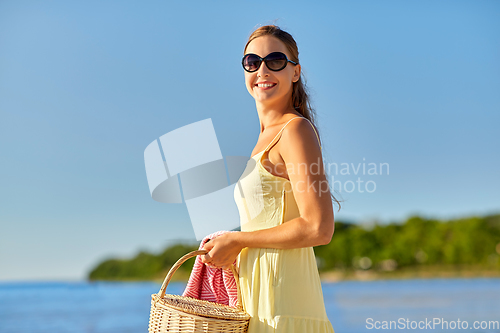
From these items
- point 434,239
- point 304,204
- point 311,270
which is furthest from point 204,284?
point 434,239

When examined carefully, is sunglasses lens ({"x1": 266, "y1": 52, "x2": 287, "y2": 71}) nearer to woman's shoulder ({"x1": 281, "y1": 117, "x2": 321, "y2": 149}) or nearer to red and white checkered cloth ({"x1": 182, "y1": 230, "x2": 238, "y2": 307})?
woman's shoulder ({"x1": 281, "y1": 117, "x2": 321, "y2": 149})

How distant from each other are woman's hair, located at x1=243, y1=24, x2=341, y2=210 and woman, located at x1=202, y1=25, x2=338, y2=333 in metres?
0.20

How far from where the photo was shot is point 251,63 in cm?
187

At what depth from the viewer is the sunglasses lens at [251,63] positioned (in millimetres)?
1854

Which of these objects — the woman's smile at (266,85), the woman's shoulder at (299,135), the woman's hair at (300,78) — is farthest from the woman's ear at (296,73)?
the woman's shoulder at (299,135)

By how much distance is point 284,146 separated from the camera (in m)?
1.65

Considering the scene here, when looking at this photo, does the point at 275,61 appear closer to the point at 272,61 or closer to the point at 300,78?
the point at 272,61

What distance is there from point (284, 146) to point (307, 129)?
102 millimetres

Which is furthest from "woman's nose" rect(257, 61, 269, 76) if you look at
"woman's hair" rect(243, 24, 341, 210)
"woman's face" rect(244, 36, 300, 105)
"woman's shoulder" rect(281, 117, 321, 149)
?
"woman's shoulder" rect(281, 117, 321, 149)

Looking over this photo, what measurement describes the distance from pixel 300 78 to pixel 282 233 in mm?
750

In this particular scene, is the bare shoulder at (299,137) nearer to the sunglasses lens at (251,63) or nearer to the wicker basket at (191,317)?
the sunglasses lens at (251,63)

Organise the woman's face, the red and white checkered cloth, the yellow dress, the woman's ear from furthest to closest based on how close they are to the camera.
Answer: the woman's ear, the woman's face, the red and white checkered cloth, the yellow dress

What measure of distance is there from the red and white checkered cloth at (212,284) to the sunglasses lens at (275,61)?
2.21 ft

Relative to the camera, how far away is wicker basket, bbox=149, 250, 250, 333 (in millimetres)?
1496
